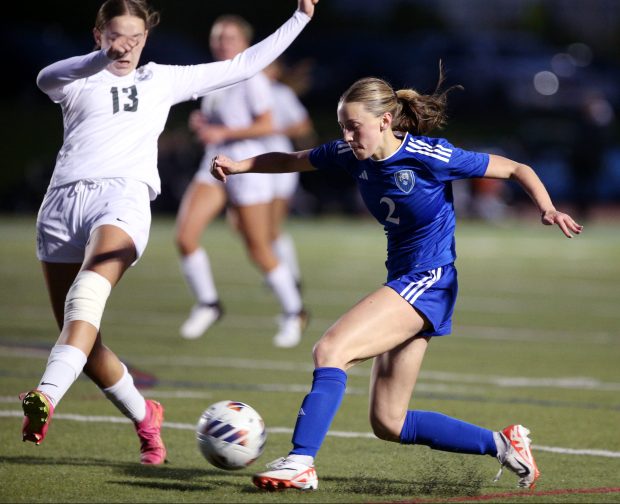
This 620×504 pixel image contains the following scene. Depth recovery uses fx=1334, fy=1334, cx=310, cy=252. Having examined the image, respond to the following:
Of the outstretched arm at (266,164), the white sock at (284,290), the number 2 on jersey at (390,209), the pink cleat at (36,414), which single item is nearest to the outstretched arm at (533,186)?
the number 2 on jersey at (390,209)

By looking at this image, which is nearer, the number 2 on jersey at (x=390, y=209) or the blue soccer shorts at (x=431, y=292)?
the blue soccer shorts at (x=431, y=292)

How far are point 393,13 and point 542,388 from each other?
137ft

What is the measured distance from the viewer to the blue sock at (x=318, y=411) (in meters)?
5.78

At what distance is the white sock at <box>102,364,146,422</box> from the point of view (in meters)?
6.66

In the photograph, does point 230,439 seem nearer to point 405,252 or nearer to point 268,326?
point 405,252

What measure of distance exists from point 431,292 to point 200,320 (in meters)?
5.71

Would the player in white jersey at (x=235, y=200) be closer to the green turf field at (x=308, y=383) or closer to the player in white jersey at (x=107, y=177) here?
the green turf field at (x=308, y=383)

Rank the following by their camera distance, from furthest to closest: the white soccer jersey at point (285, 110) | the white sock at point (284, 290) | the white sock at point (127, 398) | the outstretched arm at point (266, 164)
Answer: the white soccer jersey at point (285, 110) < the white sock at point (284, 290) < the white sock at point (127, 398) < the outstretched arm at point (266, 164)

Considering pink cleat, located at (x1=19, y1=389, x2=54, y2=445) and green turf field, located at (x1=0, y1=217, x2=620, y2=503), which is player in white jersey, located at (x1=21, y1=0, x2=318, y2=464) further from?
green turf field, located at (x1=0, y1=217, x2=620, y2=503)

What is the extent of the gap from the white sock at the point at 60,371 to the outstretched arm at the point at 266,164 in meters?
1.14

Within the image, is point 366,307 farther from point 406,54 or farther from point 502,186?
point 406,54

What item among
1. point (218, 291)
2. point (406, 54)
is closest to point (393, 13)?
point (406, 54)

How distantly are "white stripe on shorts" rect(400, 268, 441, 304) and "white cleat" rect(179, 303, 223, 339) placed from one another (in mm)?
5634

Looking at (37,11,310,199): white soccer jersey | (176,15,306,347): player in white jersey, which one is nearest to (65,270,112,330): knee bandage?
(37,11,310,199): white soccer jersey
